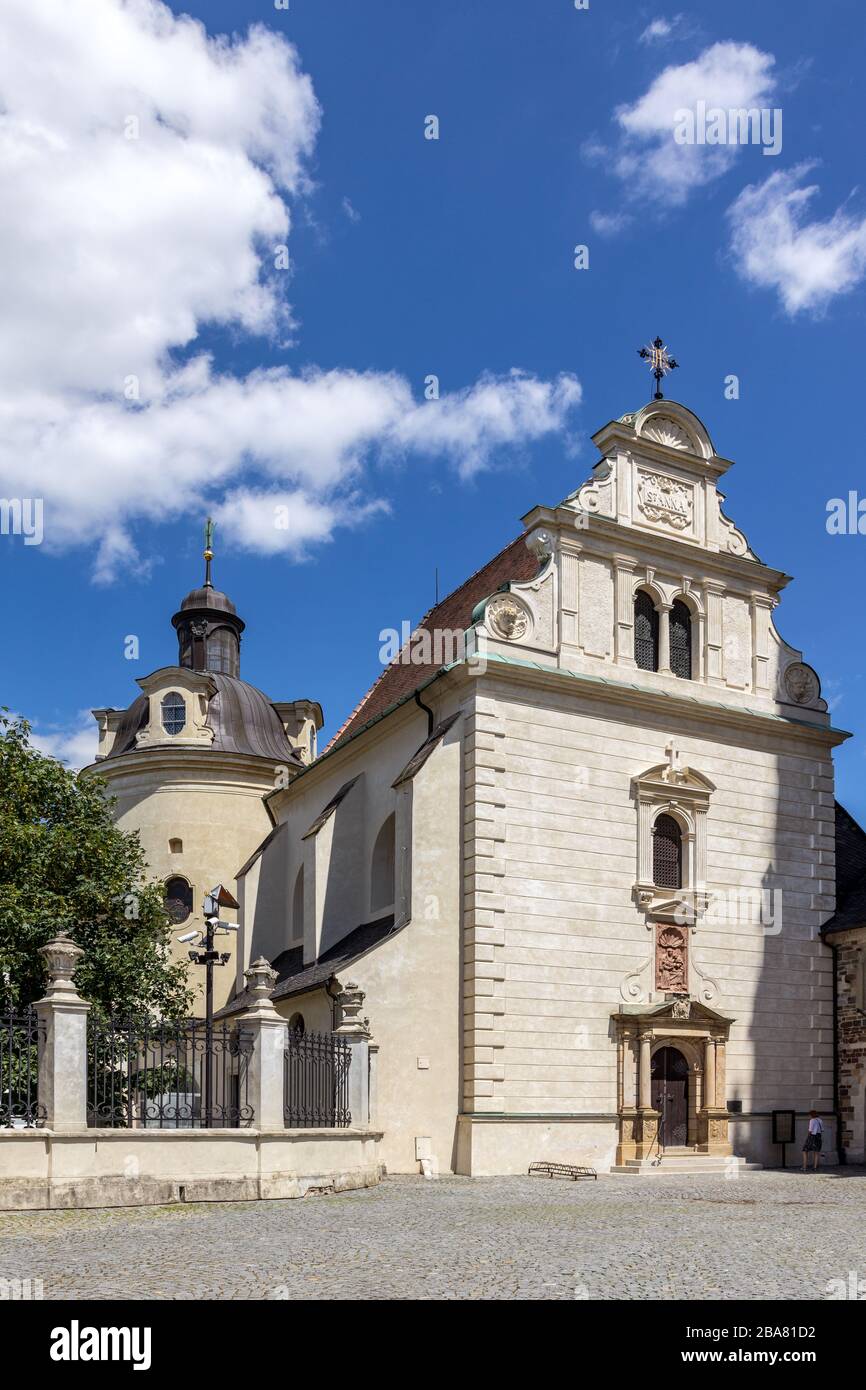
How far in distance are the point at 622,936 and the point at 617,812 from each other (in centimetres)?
248

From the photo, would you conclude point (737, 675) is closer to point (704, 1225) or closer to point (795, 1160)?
point (795, 1160)

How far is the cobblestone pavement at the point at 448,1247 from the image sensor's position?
411 inches

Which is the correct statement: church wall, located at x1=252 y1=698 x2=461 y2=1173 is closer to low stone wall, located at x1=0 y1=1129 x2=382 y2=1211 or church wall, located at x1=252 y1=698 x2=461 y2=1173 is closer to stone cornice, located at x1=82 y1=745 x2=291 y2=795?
low stone wall, located at x1=0 y1=1129 x2=382 y2=1211

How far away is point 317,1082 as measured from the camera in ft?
68.3

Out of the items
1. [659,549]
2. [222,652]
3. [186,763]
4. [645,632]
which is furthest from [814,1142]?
[222,652]

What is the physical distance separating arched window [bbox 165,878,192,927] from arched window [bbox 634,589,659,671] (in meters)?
17.2

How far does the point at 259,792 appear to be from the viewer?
1641 inches

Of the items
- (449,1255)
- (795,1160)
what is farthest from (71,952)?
(795,1160)

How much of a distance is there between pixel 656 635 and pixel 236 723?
701 inches

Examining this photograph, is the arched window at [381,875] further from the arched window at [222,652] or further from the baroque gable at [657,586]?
the arched window at [222,652]

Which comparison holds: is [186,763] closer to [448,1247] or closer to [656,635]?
[656,635]

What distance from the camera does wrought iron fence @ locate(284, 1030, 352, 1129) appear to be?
20109mm

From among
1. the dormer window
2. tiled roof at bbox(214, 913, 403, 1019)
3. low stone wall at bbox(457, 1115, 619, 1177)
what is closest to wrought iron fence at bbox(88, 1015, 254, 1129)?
tiled roof at bbox(214, 913, 403, 1019)
